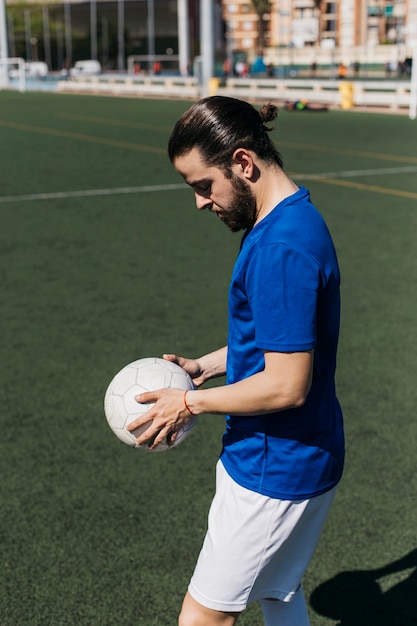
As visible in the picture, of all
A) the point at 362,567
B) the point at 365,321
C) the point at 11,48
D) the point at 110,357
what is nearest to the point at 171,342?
the point at 110,357

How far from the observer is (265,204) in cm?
244

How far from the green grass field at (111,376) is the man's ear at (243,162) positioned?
207cm

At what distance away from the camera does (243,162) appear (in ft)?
7.82

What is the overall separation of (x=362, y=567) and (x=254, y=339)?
6.31 feet

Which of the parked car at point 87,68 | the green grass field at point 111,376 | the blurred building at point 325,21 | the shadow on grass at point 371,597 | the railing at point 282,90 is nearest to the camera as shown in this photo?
the shadow on grass at point 371,597

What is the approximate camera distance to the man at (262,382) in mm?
2287

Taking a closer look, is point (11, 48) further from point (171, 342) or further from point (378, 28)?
point (171, 342)

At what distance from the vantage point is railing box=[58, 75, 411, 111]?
103ft

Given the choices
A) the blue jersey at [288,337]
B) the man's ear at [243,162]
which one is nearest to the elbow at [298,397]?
the blue jersey at [288,337]

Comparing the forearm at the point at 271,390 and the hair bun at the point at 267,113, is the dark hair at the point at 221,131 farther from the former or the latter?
the forearm at the point at 271,390

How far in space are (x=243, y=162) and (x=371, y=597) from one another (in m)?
2.23

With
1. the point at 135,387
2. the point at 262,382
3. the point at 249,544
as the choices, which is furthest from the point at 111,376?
the point at 262,382

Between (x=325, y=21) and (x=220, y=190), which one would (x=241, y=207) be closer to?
(x=220, y=190)

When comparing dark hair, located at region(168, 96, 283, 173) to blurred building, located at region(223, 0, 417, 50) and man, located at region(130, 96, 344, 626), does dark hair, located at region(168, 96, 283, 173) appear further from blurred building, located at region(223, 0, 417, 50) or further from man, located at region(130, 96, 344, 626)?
blurred building, located at region(223, 0, 417, 50)
